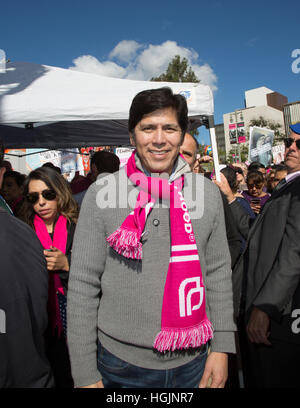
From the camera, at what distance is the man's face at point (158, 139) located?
1283mm

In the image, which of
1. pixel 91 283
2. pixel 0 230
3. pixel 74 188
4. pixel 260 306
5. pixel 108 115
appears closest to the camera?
pixel 0 230

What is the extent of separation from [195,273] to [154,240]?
0.23 metres

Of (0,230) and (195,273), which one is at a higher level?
(0,230)

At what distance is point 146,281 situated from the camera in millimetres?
1192

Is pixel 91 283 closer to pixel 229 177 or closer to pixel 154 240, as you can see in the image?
pixel 154 240

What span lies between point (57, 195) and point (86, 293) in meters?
1.26

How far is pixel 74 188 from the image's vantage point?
4617 mm

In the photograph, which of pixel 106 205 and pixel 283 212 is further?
pixel 283 212

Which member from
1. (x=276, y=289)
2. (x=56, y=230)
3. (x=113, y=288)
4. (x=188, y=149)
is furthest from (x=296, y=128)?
(x=56, y=230)

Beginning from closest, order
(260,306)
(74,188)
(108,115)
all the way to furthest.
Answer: (260,306), (108,115), (74,188)

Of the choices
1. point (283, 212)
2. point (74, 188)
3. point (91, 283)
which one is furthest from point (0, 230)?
point (74, 188)

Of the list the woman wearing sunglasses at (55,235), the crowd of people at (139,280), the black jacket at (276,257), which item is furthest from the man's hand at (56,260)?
the black jacket at (276,257)

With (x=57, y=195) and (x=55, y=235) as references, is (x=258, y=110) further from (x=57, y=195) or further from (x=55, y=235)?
(x=55, y=235)

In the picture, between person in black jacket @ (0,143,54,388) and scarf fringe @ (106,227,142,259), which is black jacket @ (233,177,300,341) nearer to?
scarf fringe @ (106,227,142,259)
